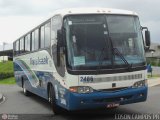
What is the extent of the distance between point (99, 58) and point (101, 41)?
543 millimetres

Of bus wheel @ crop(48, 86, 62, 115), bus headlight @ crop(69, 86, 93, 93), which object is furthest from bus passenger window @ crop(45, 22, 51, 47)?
bus headlight @ crop(69, 86, 93, 93)

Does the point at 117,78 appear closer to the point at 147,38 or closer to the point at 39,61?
the point at 147,38

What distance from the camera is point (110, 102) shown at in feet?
40.2

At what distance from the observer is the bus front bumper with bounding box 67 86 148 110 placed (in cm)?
1208

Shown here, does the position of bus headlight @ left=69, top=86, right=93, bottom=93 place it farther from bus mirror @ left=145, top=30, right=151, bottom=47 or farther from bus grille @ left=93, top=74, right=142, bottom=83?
bus mirror @ left=145, top=30, right=151, bottom=47

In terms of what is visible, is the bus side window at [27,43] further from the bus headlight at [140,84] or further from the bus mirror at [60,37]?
the bus headlight at [140,84]

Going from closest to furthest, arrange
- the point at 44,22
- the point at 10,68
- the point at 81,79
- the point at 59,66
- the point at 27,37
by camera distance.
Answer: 1. the point at 81,79
2. the point at 59,66
3. the point at 44,22
4. the point at 27,37
5. the point at 10,68

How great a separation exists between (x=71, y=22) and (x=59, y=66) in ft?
4.93

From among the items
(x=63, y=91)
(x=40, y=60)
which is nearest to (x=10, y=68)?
(x=40, y=60)

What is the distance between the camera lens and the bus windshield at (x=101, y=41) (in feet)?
40.4

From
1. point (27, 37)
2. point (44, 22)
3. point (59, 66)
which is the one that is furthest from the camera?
point (27, 37)

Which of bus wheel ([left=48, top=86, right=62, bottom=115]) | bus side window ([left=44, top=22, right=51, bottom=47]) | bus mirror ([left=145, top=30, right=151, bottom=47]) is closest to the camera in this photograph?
bus mirror ([left=145, top=30, right=151, bottom=47])

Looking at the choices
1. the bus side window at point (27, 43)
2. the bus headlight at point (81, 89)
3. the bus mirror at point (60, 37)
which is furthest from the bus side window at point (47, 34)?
the bus side window at point (27, 43)

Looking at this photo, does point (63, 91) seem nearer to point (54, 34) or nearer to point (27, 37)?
point (54, 34)
